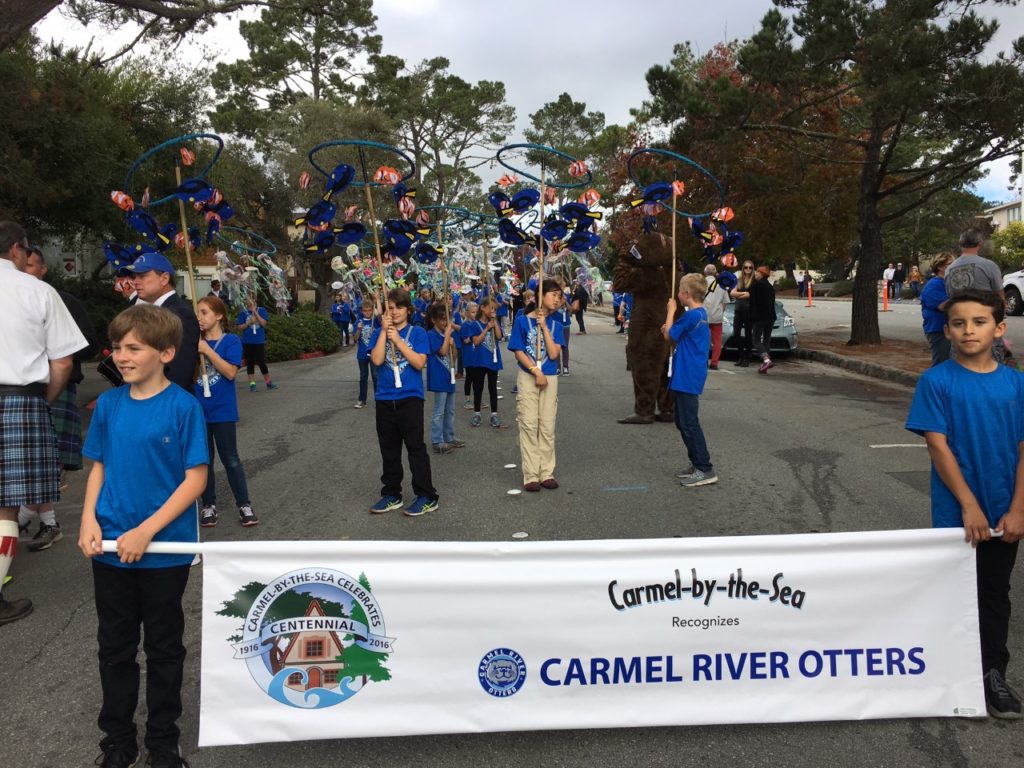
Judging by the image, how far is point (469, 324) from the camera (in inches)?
381

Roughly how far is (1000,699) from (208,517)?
4.98 metres

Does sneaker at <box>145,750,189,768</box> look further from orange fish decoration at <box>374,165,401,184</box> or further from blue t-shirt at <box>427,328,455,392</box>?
blue t-shirt at <box>427,328,455,392</box>

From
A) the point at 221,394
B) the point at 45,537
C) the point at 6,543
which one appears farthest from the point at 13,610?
the point at 221,394

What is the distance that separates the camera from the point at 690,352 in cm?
644

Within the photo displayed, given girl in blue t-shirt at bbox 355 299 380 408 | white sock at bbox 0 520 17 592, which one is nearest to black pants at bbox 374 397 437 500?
white sock at bbox 0 520 17 592

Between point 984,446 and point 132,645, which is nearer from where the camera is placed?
point 132,645

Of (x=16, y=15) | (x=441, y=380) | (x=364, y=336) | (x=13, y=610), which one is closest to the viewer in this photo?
(x=13, y=610)

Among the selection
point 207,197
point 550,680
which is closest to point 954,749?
point 550,680

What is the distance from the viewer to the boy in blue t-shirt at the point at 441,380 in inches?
312

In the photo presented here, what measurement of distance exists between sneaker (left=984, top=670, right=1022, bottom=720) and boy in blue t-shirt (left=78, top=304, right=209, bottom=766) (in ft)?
9.92

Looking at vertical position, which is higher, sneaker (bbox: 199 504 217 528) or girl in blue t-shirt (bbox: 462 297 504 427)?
girl in blue t-shirt (bbox: 462 297 504 427)

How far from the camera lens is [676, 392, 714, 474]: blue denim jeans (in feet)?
20.9

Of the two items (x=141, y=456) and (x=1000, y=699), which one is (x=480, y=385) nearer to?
(x=141, y=456)

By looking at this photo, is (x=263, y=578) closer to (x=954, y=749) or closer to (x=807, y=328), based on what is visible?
(x=954, y=749)
